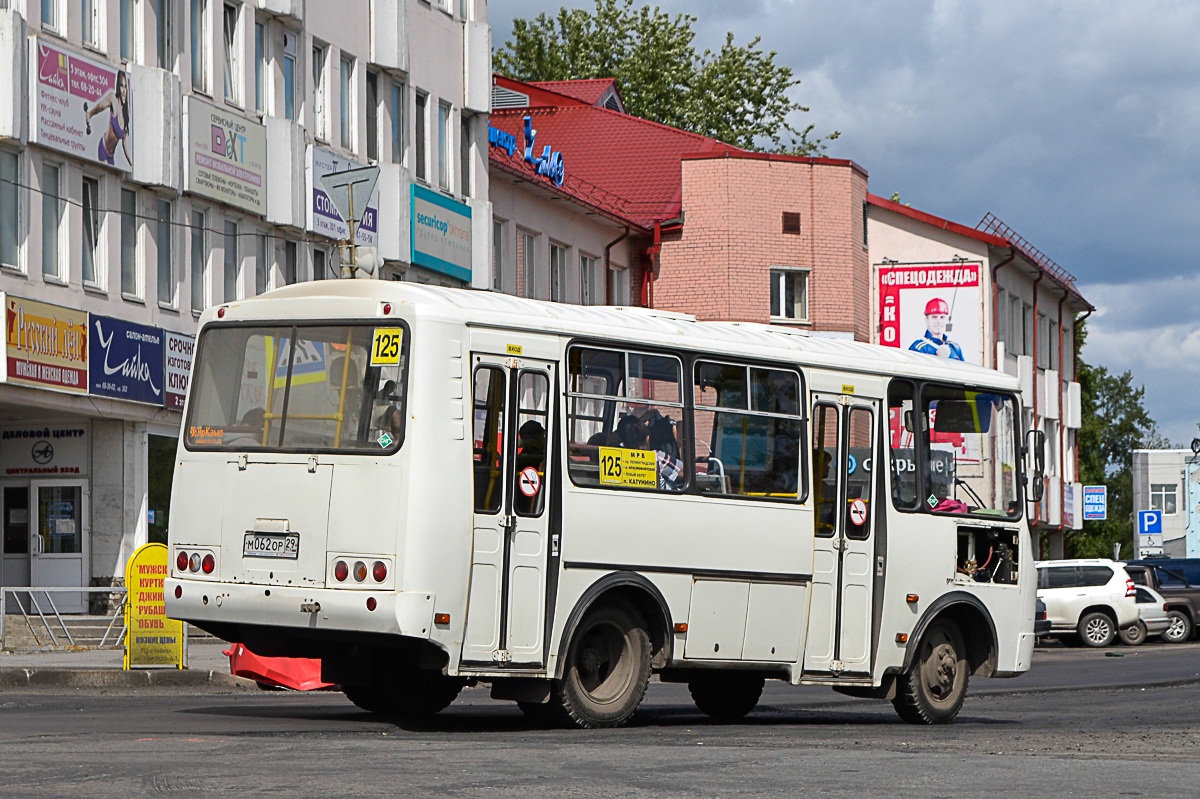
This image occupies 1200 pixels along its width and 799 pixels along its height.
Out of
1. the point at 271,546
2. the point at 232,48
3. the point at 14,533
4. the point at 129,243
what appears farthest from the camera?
the point at 232,48

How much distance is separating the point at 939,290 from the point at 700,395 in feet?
119

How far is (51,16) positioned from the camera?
103ft

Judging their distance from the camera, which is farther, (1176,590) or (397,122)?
(1176,590)

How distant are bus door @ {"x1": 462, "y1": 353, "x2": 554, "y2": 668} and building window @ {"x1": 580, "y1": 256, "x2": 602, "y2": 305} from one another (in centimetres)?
3748

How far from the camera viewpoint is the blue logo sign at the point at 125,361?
1261 inches

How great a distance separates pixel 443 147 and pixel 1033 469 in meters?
27.2

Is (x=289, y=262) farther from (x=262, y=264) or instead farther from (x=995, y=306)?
(x=995, y=306)

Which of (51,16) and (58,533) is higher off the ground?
(51,16)

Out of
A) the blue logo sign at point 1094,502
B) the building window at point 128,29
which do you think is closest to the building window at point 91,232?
the building window at point 128,29

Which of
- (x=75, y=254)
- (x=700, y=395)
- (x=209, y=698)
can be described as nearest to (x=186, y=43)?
(x=75, y=254)

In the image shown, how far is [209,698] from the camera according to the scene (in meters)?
19.5

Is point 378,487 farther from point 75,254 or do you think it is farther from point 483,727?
point 75,254

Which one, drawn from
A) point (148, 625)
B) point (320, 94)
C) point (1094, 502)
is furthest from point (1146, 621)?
point (1094, 502)

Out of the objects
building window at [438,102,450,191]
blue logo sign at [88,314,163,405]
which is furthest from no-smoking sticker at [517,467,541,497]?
building window at [438,102,450,191]
